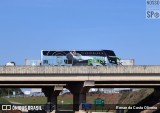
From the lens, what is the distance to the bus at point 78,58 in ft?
276

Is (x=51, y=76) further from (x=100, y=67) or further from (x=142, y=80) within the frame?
(x=142, y=80)

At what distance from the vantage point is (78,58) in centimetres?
8562

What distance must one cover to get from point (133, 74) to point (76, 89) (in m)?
11.8

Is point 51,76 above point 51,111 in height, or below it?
above

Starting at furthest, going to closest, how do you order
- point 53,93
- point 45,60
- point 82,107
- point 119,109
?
point 53,93 → point 45,60 → point 82,107 → point 119,109

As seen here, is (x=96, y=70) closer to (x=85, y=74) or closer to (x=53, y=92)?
(x=85, y=74)

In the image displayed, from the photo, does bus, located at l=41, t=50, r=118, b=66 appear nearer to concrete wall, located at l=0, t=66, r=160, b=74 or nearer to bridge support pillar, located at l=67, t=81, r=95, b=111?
bridge support pillar, located at l=67, t=81, r=95, b=111

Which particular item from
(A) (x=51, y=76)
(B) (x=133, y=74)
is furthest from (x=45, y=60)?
(B) (x=133, y=74)

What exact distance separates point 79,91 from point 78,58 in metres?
9.65

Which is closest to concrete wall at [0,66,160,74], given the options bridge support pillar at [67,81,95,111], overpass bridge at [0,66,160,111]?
overpass bridge at [0,66,160,111]

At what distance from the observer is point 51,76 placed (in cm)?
7162

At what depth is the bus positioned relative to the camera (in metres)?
84.2

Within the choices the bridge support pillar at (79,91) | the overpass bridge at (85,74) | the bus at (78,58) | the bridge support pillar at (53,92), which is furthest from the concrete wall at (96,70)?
the bridge support pillar at (53,92)

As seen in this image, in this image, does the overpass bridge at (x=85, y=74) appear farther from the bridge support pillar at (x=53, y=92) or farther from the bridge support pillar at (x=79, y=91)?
the bridge support pillar at (x=53, y=92)
